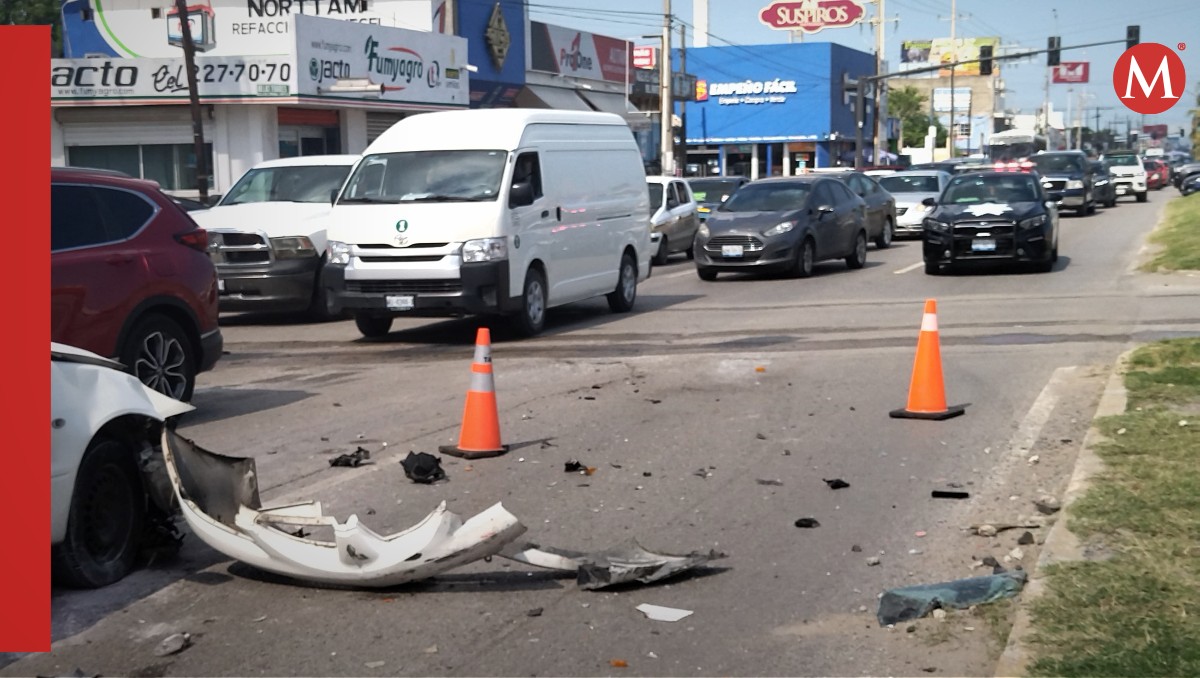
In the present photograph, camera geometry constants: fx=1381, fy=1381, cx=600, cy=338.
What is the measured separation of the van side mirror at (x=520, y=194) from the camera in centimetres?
1492

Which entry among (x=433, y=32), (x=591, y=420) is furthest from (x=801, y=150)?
(x=591, y=420)

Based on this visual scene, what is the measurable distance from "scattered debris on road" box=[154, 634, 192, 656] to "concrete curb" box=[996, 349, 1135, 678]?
10.0 ft

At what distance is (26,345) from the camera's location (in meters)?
4.50

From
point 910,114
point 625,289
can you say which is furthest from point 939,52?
point 625,289

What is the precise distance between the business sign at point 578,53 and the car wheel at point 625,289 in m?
30.9

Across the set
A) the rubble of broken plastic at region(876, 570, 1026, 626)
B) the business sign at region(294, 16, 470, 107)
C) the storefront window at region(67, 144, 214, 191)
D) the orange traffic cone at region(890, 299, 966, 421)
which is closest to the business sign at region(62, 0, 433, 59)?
the business sign at region(294, 16, 470, 107)

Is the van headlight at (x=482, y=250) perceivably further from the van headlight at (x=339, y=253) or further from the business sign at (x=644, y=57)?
the business sign at (x=644, y=57)

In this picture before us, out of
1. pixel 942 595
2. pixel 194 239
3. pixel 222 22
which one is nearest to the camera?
pixel 942 595

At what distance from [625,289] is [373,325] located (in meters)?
3.70

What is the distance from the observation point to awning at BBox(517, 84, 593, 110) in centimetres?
4722

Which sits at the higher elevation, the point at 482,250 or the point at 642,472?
the point at 482,250

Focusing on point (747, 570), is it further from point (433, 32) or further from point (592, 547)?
point (433, 32)

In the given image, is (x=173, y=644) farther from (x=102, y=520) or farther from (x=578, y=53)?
(x=578, y=53)

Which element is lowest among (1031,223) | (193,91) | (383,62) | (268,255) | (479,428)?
(479,428)
